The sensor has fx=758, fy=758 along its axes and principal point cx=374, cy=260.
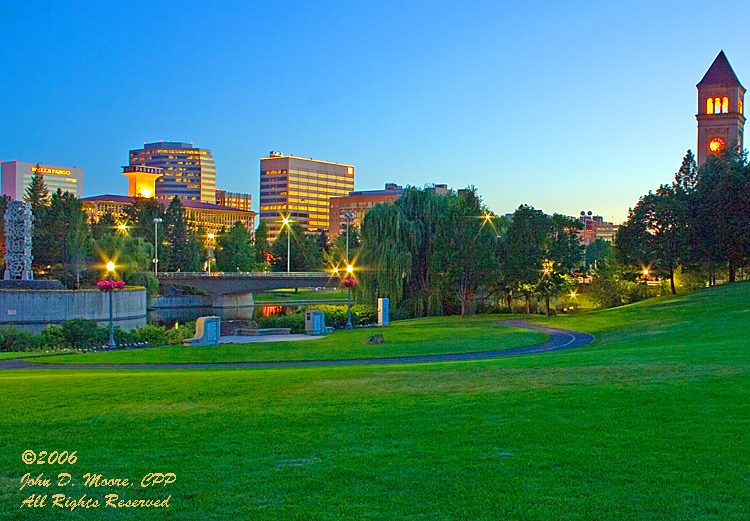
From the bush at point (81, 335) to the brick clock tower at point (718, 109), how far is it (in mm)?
112665

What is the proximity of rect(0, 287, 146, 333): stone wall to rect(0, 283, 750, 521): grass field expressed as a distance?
Answer: 1643 inches

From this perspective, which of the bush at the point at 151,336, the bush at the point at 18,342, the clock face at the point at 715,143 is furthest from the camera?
the clock face at the point at 715,143

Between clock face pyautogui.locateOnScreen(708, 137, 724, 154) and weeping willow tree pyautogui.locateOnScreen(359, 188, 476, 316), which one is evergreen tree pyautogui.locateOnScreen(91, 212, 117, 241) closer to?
weeping willow tree pyautogui.locateOnScreen(359, 188, 476, 316)

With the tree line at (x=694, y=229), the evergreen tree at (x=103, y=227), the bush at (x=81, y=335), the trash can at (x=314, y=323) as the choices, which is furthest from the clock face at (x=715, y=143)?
the bush at (x=81, y=335)

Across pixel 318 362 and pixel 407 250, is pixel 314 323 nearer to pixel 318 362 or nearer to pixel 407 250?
pixel 318 362

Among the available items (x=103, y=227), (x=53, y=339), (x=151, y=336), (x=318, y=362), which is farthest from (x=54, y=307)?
(x=103, y=227)

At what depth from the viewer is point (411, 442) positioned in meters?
10.4

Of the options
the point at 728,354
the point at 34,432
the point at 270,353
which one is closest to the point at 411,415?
the point at 34,432

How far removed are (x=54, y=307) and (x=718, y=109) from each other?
112820mm

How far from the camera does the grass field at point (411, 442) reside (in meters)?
7.99

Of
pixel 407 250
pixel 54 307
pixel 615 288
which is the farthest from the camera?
pixel 615 288

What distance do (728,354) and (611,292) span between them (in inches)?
1843

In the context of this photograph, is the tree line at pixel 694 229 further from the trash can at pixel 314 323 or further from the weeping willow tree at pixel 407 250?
the trash can at pixel 314 323

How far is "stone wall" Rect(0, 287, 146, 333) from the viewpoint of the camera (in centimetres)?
5503
